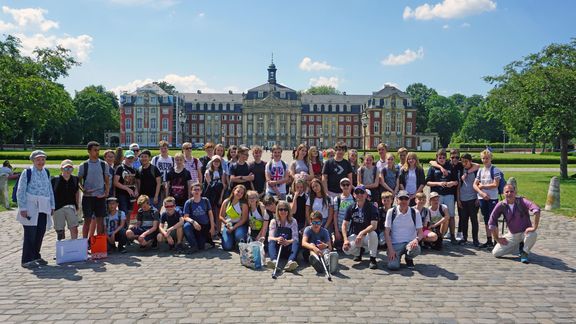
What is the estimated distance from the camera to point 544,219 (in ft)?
40.5

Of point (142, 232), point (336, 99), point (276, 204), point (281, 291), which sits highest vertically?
point (336, 99)

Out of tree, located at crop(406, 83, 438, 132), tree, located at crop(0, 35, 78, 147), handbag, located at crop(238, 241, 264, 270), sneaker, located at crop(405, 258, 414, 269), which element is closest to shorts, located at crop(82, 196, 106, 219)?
handbag, located at crop(238, 241, 264, 270)

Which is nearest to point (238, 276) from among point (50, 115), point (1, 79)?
point (1, 79)

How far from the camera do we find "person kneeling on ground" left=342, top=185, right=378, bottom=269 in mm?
7754

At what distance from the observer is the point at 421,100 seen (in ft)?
328

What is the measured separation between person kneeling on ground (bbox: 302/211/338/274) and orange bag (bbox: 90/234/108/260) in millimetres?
3637

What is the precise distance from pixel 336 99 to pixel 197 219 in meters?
88.3

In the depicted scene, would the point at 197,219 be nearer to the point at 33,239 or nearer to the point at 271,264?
the point at 271,264

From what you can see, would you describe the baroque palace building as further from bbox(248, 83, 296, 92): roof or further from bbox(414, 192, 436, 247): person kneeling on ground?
bbox(414, 192, 436, 247): person kneeling on ground

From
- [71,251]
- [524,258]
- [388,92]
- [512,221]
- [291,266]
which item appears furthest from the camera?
[388,92]

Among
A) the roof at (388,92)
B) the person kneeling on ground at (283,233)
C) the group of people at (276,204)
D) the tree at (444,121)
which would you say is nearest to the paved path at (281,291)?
the group of people at (276,204)

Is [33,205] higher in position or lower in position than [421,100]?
lower

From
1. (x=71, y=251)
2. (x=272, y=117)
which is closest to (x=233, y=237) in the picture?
(x=71, y=251)

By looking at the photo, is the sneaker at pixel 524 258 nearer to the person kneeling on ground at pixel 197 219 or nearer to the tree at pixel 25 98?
the person kneeling on ground at pixel 197 219
